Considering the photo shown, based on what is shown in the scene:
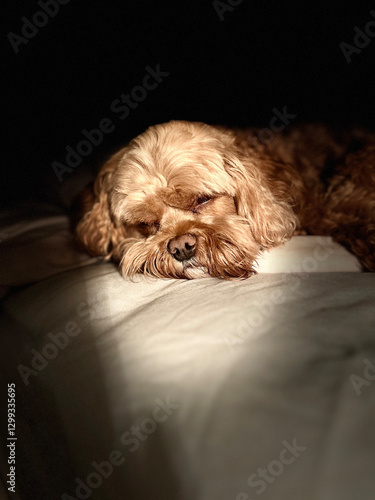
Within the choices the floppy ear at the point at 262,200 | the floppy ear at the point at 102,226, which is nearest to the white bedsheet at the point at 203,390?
the floppy ear at the point at 262,200

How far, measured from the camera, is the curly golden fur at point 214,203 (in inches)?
64.6

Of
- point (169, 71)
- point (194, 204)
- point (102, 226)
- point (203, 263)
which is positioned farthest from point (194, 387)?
point (169, 71)

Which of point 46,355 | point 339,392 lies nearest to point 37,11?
point 46,355

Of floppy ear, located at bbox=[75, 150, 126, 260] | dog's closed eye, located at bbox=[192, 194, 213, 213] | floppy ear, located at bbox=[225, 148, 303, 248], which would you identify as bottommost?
floppy ear, located at bbox=[225, 148, 303, 248]

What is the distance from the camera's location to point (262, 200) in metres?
1.82

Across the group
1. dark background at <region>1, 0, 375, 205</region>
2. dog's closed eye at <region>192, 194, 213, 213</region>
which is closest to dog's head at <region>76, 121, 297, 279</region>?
→ dog's closed eye at <region>192, 194, 213, 213</region>

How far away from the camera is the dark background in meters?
2.30

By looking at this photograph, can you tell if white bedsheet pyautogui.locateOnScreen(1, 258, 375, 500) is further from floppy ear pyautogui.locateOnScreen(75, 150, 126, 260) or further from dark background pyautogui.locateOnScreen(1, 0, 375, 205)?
dark background pyautogui.locateOnScreen(1, 0, 375, 205)

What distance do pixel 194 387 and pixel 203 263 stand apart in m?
0.72

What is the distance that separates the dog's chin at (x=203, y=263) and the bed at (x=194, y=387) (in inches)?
4.2

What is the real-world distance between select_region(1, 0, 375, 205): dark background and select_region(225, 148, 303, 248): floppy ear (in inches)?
27.2

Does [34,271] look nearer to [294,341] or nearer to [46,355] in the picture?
[46,355]

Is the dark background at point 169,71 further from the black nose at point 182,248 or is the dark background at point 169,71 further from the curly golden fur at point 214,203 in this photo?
the black nose at point 182,248

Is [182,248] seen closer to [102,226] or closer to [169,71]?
[102,226]
